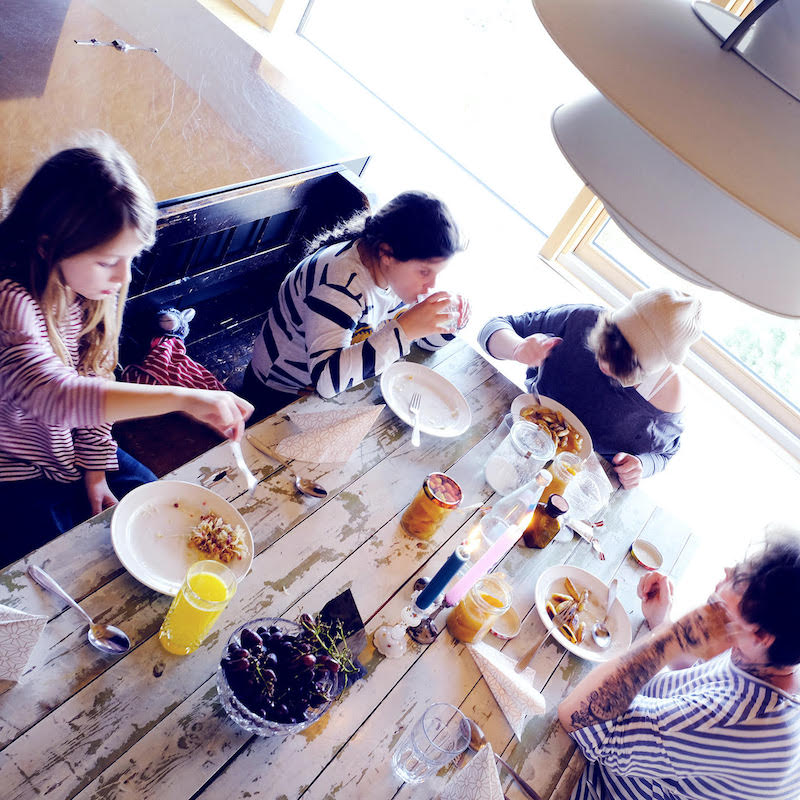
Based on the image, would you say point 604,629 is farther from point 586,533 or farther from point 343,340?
point 343,340

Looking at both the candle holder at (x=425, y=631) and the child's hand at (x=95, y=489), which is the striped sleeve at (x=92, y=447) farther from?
the candle holder at (x=425, y=631)

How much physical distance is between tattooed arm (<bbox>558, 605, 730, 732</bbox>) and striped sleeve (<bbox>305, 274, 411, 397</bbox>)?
32.1 inches

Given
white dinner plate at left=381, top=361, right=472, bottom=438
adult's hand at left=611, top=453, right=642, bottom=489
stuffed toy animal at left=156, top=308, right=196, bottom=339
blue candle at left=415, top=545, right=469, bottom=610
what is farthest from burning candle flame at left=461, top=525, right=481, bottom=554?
stuffed toy animal at left=156, top=308, right=196, bottom=339

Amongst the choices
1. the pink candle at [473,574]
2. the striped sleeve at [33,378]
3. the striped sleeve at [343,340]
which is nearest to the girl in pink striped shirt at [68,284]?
the striped sleeve at [33,378]

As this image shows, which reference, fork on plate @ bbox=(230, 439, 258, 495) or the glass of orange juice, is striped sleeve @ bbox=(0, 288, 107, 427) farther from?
the glass of orange juice

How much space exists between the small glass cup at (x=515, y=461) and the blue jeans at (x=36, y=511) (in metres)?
0.89

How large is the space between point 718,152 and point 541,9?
226 mm

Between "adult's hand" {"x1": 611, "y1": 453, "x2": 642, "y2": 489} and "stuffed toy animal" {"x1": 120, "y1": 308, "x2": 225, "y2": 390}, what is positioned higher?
"adult's hand" {"x1": 611, "y1": 453, "x2": 642, "y2": 489}

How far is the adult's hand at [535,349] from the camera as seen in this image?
2.01 metres

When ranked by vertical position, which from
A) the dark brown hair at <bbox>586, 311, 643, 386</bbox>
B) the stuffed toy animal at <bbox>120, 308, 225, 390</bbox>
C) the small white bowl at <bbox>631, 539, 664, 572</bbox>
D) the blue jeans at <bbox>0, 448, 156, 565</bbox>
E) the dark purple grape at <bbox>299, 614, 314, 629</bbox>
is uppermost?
the dark brown hair at <bbox>586, 311, 643, 386</bbox>

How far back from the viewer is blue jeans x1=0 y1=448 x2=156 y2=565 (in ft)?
4.48

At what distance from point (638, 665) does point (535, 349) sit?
3.39ft

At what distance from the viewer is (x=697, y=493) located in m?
3.88

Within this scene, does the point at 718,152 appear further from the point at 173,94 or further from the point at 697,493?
the point at 697,493
